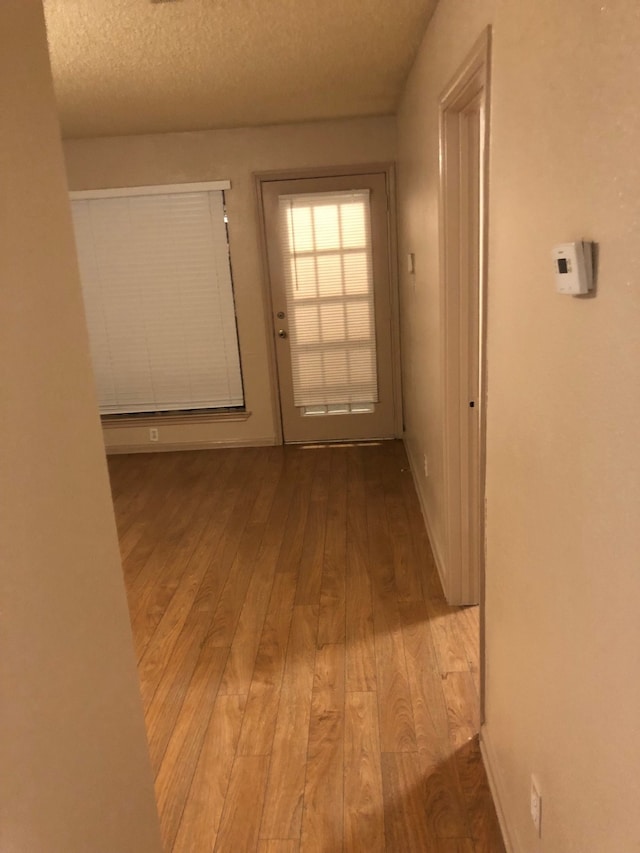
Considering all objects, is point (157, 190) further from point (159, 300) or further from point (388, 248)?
point (388, 248)

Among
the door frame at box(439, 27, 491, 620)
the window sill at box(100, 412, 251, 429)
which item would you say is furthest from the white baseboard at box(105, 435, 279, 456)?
the door frame at box(439, 27, 491, 620)

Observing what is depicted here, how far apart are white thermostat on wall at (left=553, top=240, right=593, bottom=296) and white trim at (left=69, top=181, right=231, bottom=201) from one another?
13.7 feet

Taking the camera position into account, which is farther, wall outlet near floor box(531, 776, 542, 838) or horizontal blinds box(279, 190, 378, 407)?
horizontal blinds box(279, 190, 378, 407)

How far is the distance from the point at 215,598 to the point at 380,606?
0.81 meters

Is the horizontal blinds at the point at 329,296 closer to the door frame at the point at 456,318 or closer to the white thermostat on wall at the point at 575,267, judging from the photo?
the door frame at the point at 456,318

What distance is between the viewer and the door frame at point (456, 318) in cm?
177

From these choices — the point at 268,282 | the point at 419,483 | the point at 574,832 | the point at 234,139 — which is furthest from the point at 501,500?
the point at 234,139

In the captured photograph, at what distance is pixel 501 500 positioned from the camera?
166 cm

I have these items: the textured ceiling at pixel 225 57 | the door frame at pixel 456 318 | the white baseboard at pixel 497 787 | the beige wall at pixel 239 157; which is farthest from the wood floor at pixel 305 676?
the textured ceiling at pixel 225 57

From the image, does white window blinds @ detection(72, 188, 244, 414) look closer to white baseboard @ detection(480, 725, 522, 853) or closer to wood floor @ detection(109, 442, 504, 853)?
wood floor @ detection(109, 442, 504, 853)

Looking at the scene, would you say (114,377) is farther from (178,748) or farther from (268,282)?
(178,748)

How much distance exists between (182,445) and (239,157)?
231 cm

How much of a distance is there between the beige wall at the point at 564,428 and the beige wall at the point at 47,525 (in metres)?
0.89

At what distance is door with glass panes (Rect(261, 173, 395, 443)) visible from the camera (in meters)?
4.78
